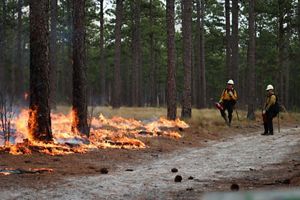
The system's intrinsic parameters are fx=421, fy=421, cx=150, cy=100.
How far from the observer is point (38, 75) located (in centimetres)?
1105

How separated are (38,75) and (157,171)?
419 cm

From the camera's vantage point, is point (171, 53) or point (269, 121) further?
point (171, 53)

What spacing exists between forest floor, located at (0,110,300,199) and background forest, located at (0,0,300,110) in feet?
14.5

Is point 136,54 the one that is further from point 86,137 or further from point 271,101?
point 86,137

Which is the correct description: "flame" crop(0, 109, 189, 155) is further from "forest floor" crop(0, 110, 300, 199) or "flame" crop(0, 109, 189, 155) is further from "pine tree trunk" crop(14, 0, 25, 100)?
"pine tree trunk" crop(14, 0, 25, 100)

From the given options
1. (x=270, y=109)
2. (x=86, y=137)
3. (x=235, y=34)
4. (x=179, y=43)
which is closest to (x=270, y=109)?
(x=270, y=109)

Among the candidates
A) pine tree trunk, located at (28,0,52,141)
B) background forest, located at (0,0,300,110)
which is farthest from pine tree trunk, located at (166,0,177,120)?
pine tree trunk, located at (28,0,52,141)

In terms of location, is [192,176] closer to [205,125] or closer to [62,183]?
[62,183]

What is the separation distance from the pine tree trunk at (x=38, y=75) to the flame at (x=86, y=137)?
0.27 ft

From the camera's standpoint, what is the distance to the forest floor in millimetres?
7055

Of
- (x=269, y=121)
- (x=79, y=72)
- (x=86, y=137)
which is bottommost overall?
(x=86, y=137)

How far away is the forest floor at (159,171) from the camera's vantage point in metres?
7.05

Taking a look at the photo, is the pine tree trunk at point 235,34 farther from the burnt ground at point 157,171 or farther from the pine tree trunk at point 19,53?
the pine tree trunk at point 19,53

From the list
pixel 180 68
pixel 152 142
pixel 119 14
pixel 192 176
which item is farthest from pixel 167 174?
pixel 180 68
